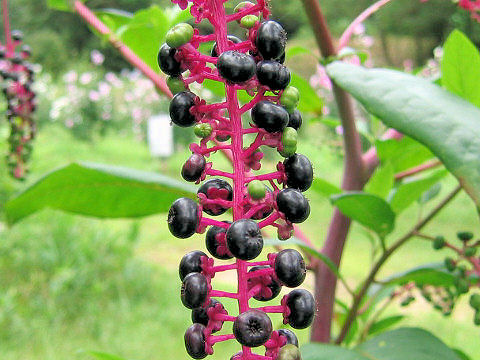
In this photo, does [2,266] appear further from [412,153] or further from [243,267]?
[243,267]

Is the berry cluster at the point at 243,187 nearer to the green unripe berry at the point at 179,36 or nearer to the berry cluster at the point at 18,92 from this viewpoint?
the green unripe berry at the point at 179,36

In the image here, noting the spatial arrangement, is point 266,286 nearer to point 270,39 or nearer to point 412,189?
point 270,39

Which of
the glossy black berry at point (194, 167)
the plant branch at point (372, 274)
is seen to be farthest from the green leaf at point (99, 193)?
the glossy black berry at point (194, 167)

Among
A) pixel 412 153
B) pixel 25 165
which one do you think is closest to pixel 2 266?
pixel 25 165

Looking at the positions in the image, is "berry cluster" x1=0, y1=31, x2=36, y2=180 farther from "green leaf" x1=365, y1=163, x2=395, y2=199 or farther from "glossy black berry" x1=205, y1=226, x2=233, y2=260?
"glossy black berry" x1=205, y1=226, x2=233, y2=260

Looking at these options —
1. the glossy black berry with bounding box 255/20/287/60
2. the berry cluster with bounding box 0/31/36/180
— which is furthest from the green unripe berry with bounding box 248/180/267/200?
the berry cluster with bounding box 0/31/36/180
